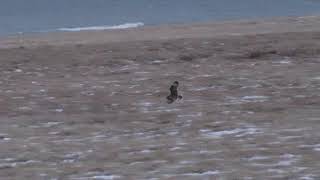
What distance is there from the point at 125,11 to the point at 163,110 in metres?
36.2

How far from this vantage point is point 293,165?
23.6 feet

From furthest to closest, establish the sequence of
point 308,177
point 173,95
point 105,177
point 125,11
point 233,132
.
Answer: point 125,11 < point 173,95 < point 233,132 < point 105,177 < point 308,177

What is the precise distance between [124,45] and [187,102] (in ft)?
19.6

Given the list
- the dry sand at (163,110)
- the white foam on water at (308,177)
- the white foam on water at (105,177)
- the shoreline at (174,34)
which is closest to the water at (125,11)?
the shoreline at (174,34)

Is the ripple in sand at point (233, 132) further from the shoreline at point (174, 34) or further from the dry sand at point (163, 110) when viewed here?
the shoreline at point (174, 34)

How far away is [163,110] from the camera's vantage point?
10422 millimetres

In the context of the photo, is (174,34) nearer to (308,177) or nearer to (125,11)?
(308,177)

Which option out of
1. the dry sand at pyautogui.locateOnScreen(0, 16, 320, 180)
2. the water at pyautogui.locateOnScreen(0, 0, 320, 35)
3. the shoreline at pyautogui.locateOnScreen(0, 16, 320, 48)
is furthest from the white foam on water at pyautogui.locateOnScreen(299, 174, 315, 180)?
the water at pyautogui.locateOnScreen(0, 0, 320, 35)

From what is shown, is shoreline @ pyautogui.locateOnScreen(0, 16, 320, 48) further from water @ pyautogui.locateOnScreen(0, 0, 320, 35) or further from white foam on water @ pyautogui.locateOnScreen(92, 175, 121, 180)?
water @ pyautogui.locateOnScreen(0, 0, 320, 35)

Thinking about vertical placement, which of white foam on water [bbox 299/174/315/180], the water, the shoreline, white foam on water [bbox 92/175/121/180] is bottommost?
white foam on water [bbox 299/174/315/180]

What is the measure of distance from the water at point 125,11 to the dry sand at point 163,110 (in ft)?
66.6

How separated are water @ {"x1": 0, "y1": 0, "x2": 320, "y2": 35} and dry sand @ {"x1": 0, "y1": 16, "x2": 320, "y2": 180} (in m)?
20.3

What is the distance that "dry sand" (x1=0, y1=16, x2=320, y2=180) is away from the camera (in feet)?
24.8

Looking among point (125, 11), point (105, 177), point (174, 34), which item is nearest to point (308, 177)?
point (105, 177)
